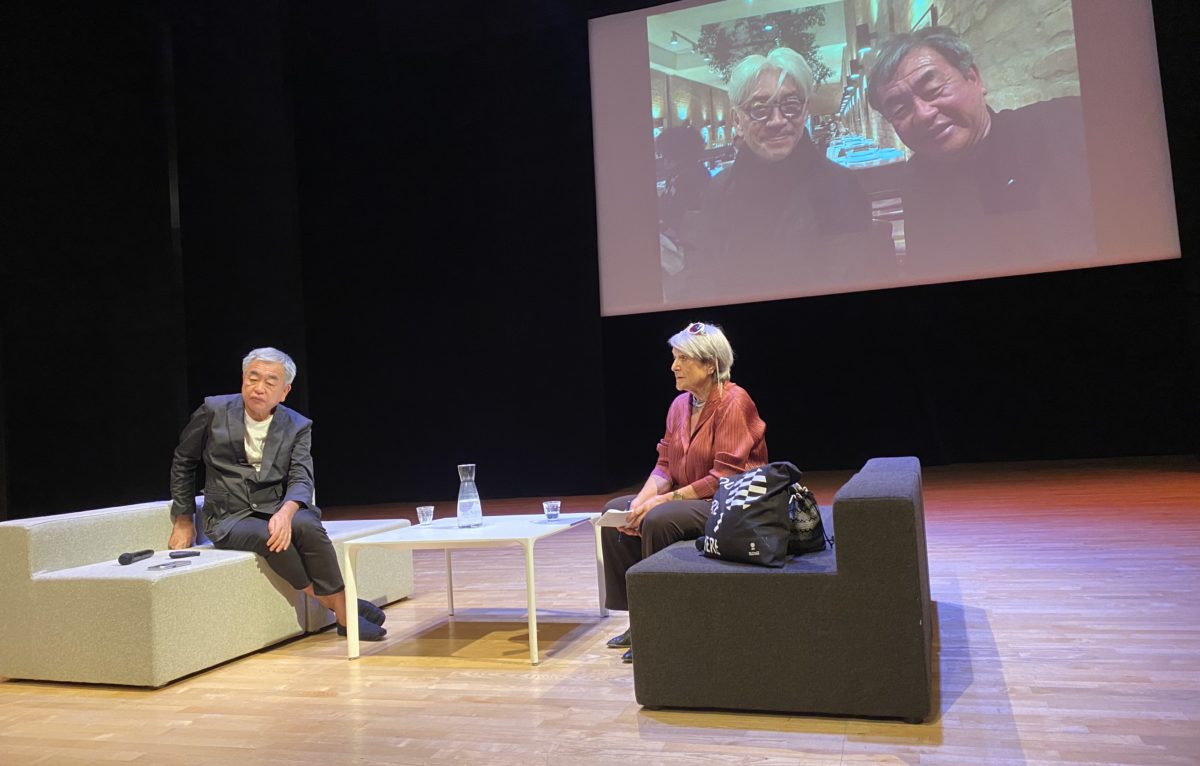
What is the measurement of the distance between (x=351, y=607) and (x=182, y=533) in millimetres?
798

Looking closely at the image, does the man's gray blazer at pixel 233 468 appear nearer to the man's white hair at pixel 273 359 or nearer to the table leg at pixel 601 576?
the man's white hair at pixel 273 359

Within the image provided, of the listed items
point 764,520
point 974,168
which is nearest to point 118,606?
Result: point 764,520

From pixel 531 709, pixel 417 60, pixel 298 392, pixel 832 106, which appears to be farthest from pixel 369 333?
pixel 531 709

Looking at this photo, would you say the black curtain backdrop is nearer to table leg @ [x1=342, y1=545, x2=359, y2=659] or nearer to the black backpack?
table leg @ [x1=342, y1=545, x2=359, y2=659]

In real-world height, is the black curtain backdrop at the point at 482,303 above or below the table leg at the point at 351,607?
above

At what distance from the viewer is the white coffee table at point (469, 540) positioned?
9.40 feet

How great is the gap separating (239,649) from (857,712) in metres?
2.11

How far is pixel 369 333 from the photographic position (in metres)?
8.53

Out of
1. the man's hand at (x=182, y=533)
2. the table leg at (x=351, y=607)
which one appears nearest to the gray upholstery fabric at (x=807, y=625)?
the table leg at (x=351, y=607)

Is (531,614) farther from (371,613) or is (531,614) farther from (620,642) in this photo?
(371,613)

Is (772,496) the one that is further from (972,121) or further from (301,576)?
(972,121)

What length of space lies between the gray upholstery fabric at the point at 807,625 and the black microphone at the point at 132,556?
1836mm

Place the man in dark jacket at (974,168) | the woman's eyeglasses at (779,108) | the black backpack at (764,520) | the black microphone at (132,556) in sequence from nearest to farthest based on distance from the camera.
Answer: the black backpack at (764,520) < the black microphone at (132,556) < the man in dark jacket at (974,168) < the woman's eyeglasses at (779,108)

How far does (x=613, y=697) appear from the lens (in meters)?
2.45
